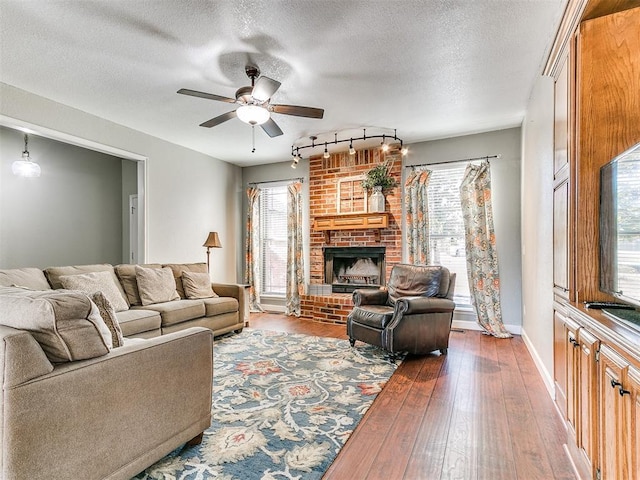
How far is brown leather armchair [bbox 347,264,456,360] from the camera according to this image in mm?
3336

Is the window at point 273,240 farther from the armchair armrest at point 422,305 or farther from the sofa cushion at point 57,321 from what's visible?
the sofa cushion at point 57,321

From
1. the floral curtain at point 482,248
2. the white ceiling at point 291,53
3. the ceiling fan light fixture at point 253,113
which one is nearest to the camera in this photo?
the white ceiling at point 291,53

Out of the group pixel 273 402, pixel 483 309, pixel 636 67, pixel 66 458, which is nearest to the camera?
pixel 66 458

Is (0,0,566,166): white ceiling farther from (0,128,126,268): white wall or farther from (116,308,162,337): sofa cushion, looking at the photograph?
(116,308,162,337): sofa cushion

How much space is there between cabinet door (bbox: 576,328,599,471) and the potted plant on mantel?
3463 millimetres

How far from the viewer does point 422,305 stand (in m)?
3.38

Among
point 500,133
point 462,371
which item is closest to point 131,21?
point 462,371

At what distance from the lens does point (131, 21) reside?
7.56 feet

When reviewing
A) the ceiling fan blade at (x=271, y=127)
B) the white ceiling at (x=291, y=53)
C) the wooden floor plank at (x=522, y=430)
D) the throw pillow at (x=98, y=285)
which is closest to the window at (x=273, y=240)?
the white ceiling at (x=291, y=53)

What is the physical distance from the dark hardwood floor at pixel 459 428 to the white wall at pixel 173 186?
3633mm

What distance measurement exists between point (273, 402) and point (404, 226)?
3.32 meters

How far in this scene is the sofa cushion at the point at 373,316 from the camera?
11.3ft

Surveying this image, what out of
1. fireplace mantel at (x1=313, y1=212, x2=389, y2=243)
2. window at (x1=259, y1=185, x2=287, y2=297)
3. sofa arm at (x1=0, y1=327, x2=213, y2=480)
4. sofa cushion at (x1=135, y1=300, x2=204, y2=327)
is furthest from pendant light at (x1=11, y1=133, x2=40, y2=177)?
sofa arm at (x1=0, y1=327, x2=213, y2=480)

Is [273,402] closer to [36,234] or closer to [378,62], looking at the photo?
[378,62]
